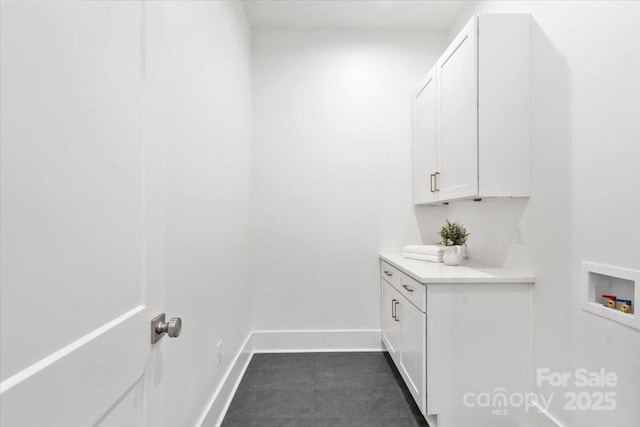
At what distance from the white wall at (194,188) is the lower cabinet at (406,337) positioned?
1.16 m

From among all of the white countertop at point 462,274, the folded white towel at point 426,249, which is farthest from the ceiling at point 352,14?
the white countertop at point 462,274

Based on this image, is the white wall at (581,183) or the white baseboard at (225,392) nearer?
the white wall at (581,183)

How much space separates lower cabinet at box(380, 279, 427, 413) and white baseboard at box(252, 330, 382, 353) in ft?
0.58

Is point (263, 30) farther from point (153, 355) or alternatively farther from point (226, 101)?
point (153, 355)

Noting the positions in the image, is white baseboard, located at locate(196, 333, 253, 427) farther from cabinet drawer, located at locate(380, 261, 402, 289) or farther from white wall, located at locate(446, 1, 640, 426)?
white wall, located at locate(446, 1, 640, 426)

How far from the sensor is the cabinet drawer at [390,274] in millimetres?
2368

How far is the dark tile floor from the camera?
75.4 inches

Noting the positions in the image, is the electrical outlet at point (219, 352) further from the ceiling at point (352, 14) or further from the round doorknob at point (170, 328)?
the ceiling at point (352, 14)

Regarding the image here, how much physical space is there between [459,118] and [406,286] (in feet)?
3.65

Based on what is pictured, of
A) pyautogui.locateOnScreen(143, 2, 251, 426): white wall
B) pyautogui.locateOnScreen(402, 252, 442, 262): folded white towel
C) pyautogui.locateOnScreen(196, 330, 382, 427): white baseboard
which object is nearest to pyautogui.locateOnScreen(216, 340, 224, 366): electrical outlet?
pyautogui.locateOnScreen(143, 2, 251, 426): white wall

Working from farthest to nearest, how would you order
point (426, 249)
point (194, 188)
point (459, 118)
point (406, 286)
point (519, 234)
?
point (426, 249) → point (406, 286) → point (459, 118) → point (519, 234) → point (194, 188)

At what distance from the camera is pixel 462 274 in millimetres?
1832

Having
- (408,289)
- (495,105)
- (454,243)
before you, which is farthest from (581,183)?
(408,289)

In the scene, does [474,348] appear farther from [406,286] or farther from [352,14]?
[352,14]
